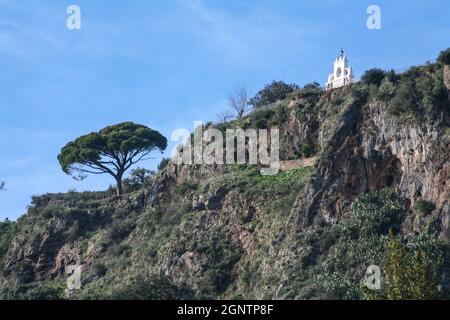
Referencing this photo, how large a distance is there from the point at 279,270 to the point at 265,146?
1211 centimetres

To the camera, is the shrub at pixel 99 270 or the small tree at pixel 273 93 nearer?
the shrub at pixel 99 270

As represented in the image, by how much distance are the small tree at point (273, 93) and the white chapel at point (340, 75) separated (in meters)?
6.14

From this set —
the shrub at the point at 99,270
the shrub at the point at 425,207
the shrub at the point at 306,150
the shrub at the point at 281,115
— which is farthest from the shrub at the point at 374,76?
the shrub at the point at 99,270

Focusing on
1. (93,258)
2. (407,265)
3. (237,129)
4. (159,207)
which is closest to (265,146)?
(237,129)

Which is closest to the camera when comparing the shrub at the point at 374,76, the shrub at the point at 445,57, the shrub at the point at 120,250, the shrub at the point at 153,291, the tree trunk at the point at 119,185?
the shrub at the point at 153,291

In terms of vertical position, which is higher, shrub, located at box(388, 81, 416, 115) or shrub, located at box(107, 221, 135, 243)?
shrub, located at box(388, 81, 416, 115)

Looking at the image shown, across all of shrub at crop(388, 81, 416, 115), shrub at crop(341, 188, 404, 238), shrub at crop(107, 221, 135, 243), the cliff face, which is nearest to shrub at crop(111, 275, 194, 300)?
the cliff face

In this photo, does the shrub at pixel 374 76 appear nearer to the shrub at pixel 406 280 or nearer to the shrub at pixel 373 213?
the shrub at pixel 373 213

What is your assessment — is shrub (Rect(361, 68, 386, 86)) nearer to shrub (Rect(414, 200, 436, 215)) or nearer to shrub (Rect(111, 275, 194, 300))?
shrub (Rect(414, 200, 436, 215))

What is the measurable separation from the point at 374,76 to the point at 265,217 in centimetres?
867

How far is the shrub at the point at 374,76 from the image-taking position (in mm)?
54844

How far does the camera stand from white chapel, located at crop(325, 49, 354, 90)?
60875 millimetres

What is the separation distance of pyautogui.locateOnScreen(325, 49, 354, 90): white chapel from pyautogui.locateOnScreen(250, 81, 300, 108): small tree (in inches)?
242
